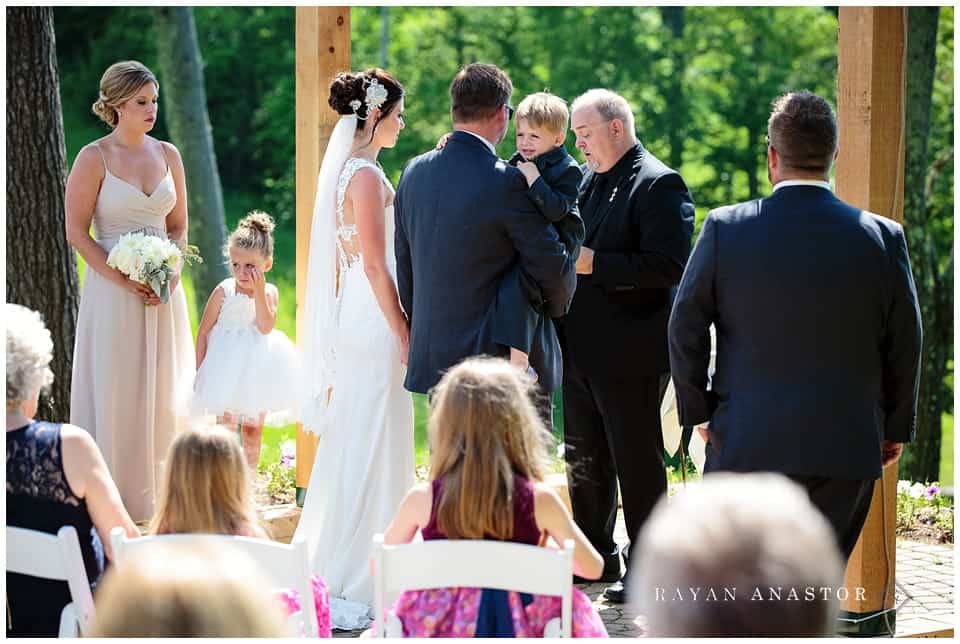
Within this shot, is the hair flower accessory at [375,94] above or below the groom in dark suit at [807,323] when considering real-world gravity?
above

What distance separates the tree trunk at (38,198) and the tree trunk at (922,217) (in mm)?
6078

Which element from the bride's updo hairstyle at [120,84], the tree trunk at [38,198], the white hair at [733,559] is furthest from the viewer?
the tree trunk at [38,198]

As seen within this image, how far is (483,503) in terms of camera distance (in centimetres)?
327

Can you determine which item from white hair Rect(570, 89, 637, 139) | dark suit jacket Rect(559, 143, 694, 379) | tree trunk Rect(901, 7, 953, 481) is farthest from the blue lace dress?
tree trunk Rect(901, 7, 953, 481)

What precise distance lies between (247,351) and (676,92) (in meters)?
16.2

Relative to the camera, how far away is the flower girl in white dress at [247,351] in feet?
18.7

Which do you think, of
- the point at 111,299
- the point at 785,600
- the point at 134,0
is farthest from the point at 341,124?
the point at 785,600

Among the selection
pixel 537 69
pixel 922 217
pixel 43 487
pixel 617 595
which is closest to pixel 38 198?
pixel 43 487

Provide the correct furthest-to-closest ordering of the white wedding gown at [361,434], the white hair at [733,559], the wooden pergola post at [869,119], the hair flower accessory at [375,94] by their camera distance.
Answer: the white wedding gown at [361,434] < the hair flower accessory at [375,94] < the wooden pergola post at [869,119] < the white hair at [733,559]

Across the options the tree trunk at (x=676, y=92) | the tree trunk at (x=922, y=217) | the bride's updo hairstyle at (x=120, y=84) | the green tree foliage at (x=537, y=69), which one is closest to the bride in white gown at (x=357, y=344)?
the bride's updo hairstyle at (x=120, y=84)

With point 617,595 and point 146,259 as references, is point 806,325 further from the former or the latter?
point 146,259

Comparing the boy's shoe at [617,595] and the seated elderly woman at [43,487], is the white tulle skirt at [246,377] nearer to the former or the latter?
the boy's shoe at [617,595]

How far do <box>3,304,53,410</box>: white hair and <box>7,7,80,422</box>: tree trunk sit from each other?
9.46 feet

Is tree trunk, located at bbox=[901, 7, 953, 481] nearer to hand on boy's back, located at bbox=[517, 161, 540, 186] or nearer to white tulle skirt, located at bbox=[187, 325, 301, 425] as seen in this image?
white tulle skirt, located at bbox=[187, 325, 301, 425]
